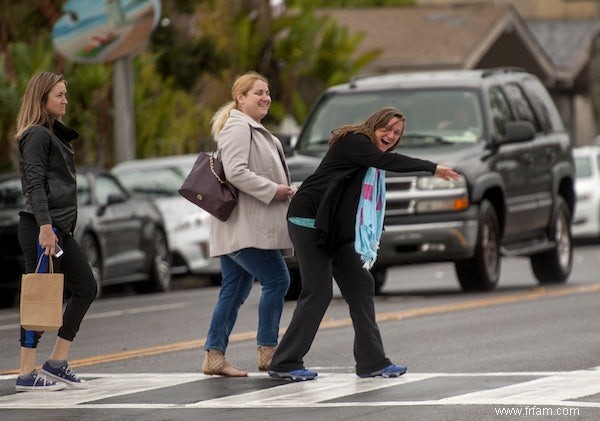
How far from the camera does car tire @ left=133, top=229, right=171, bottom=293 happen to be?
22.0 m

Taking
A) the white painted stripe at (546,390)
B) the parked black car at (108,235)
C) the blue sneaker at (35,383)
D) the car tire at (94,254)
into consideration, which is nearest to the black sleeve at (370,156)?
the white painted stripe at (546,390)

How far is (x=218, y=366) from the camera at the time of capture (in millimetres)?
10844

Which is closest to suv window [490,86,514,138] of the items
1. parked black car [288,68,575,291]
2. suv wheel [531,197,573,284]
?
parked black car [288,68,575,291]

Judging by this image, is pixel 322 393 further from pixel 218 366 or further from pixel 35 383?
pixel 35 383

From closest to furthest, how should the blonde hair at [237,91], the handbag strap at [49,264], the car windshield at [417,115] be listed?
the handbag strap at [49,264] < the blonde hair at [237,91] < the car windshield at [417,115]

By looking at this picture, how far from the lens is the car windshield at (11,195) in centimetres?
1948

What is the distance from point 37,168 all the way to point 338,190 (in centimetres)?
172

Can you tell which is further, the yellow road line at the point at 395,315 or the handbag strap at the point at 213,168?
the yellow road line at the point at 395,315

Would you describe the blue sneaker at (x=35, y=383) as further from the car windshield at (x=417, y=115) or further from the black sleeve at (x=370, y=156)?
the car windshield at (x=417, y=115)

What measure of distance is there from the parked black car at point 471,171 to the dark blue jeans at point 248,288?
599 cm

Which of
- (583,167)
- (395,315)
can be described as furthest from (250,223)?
(583,167)

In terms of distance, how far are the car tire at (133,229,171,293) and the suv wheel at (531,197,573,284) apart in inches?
188

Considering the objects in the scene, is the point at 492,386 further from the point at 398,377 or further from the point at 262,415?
the point at 262,415

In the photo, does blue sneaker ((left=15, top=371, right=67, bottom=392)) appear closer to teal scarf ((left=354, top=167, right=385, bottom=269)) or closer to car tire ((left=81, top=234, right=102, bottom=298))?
teal scarf ((left=354, top=167, right=385, bottom=269))
